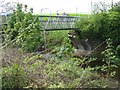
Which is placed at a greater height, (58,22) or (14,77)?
(58,22)

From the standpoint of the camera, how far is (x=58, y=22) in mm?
3639

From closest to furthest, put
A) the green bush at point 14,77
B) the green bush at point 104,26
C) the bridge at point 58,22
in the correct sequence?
the green bush at point 14,77 < the green bush at point 104,26 < the bridge at point 58,22

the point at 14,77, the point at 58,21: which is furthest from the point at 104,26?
the point at 14,77

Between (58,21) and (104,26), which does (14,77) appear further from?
(58,21)

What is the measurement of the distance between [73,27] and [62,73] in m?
2.19

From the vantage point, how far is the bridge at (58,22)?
336 cm

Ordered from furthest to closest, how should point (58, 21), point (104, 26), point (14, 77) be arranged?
point (58, 21) → point (104, 26) → point (14, 77)

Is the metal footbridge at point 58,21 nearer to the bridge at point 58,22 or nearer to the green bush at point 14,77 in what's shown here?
the bridge at point 58,22

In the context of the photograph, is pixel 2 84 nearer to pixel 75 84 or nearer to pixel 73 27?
pixel 75 84

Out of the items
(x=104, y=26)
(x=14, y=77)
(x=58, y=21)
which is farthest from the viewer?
(x=58, y=21)

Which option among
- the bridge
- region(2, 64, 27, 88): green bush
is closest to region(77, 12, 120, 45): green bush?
the bridge

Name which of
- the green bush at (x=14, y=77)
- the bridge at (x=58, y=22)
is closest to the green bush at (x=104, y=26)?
the bridge at (x=58, y=22)

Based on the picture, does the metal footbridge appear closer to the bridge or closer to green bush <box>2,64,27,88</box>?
the bridge

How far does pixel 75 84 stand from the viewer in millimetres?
1421
